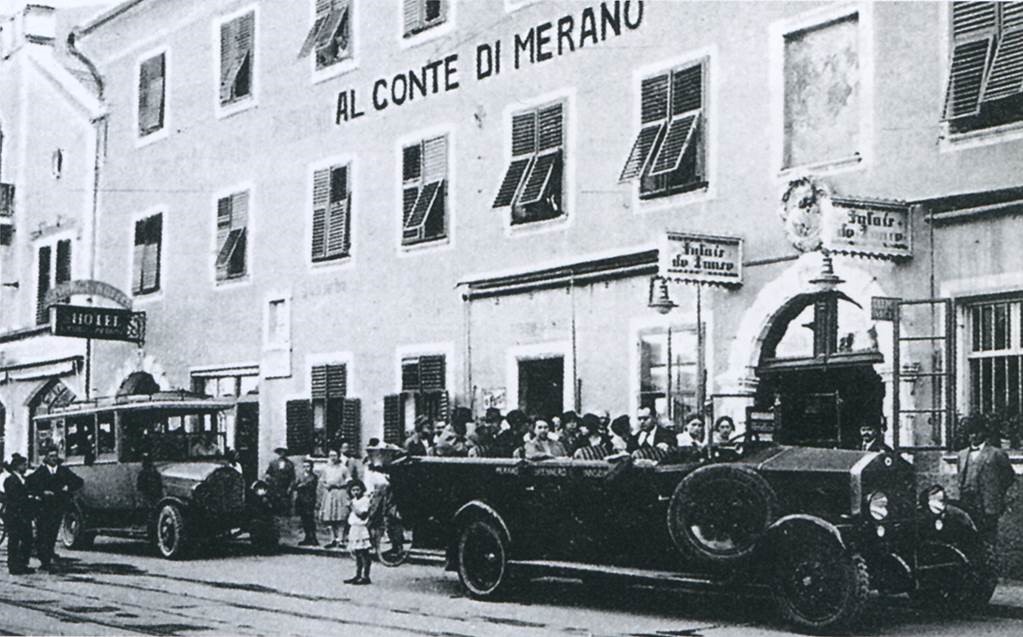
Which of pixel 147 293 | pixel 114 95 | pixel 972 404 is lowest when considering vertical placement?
pixel 972 404

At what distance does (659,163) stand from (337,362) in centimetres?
831

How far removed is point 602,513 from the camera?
504 inches

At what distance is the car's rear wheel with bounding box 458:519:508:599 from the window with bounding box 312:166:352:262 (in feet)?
35.1

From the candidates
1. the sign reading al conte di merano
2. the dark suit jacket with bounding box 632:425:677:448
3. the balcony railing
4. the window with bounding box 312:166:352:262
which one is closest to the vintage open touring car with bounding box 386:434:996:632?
the dark suit jacket with bounding box 632:425:677:448

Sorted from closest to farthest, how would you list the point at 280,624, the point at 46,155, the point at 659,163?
the point at 280,624
the point at 659,163
the point at 46,155

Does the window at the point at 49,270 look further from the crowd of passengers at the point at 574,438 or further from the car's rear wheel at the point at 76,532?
the crowd of passengers at the point at 574,438

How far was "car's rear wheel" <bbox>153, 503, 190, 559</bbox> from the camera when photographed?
1923 centimetres

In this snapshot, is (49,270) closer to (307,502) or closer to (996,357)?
(307,502)

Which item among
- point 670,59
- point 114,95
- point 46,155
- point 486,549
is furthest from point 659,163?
point 46,155

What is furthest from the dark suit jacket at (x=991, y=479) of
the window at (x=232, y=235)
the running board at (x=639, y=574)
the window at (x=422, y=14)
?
the window at (x=232, y=235)

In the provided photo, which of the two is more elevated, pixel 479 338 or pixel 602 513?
pixel 479 338

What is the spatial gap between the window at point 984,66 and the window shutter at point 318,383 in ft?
41.8

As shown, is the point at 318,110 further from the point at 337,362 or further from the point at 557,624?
the point at 557,624

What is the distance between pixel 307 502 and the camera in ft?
69.7
